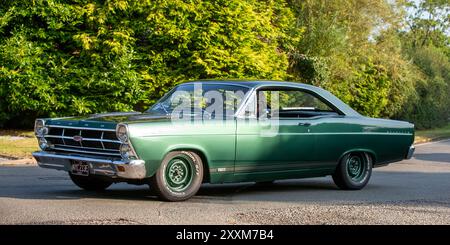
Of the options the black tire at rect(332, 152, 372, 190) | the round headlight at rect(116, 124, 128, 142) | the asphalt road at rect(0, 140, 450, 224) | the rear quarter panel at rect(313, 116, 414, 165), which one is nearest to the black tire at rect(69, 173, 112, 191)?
the asphalt road at rect(0, 140, 450, 224)

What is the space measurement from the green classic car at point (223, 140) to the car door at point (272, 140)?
0.01 meters

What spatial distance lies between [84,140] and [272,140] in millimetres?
2472

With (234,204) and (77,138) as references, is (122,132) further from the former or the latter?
(234,204)

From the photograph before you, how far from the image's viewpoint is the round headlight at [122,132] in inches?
328

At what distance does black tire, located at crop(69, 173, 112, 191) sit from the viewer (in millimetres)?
9758

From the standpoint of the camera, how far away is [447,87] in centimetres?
4291

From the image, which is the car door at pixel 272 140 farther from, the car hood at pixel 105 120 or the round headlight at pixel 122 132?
the round headlight at pixel 122 132

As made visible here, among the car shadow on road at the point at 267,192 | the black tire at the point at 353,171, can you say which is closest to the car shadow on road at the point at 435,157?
the car shadow on road at the point at 267,192

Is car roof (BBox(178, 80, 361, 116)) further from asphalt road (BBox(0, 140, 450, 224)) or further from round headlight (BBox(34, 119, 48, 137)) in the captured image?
round headlight (BBox(34, 119, 48, 137))

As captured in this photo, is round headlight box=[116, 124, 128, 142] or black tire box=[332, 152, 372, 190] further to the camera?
black tire box=[332, 152, 372, 190]

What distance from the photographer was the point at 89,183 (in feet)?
32.3

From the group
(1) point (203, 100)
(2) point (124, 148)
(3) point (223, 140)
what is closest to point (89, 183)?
(2) point (124, 148)

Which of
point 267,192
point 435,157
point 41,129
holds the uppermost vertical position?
point 41,129
